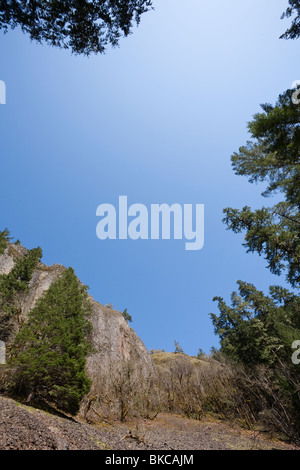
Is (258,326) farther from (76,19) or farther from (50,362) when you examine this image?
(76,19)

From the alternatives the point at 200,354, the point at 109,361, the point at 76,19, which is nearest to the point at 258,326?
the point at 109,361

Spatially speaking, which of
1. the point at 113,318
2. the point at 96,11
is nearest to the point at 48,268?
the point at 113,318

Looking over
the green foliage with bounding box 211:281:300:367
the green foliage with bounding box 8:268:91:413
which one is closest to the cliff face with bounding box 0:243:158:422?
the green foliage with bounding box 8:268:91:413

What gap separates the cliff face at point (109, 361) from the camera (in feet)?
61.3

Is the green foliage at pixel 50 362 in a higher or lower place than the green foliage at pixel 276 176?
lower

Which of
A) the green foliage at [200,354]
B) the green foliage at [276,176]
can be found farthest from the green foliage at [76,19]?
the green foliage at [200,354]

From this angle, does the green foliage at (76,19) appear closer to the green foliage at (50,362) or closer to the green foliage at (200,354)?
the green foliage at (50,362)

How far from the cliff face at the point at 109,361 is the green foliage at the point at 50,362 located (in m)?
4.83

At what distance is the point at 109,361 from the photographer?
24.9 metres

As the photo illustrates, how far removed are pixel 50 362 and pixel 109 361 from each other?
15.8 metres

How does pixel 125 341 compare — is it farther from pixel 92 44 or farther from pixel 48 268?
pixel 92 44

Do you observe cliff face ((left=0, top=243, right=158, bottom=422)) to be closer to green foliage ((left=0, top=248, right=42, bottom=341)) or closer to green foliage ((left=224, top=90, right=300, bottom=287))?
green foliage ((left=0, top=248, right=42, bottom=341))

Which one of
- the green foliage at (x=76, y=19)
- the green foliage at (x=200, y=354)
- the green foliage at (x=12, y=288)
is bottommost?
the green foliage at (x=200, y=354)

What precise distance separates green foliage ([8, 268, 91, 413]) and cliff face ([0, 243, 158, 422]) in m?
4.83
